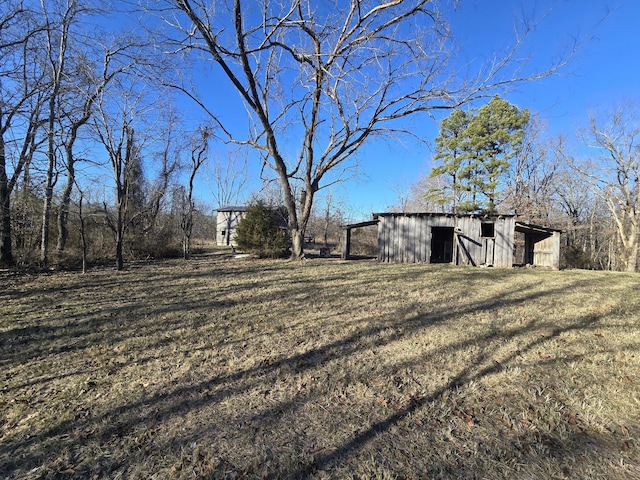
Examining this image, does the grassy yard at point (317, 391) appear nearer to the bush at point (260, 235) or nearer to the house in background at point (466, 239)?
the house in background at point (466, 239)

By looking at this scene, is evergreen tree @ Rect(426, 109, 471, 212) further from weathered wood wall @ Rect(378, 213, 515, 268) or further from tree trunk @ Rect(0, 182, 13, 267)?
tree trunk @ Rect(0, 182, 13, 267)

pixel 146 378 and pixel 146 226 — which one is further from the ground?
pixel 146 226

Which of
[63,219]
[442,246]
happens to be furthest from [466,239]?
[63,219]

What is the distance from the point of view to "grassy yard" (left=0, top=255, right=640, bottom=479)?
217cm

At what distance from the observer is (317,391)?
122 inches

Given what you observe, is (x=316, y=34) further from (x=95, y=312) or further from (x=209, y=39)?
(x=95, y=312)

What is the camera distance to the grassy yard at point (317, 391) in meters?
2.17

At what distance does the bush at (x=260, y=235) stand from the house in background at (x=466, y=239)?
5870 mm

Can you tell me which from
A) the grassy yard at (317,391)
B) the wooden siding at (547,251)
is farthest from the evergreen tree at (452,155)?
the grassy yard at (317,391)

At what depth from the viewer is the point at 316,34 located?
11594 millimetres

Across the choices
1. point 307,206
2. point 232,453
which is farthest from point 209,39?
point 232,453

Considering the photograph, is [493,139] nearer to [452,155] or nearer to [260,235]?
[452,155]

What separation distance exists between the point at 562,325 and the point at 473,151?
75.6 feet

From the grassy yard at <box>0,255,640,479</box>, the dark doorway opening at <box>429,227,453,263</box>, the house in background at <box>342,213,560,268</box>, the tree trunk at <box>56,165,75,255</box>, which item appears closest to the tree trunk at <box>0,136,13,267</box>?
the tree trunk at <box>56,165,75,255</box>
